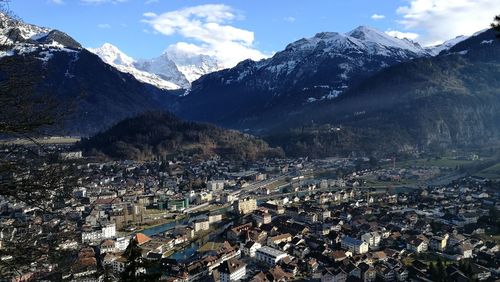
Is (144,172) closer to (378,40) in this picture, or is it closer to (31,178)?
(31,178)

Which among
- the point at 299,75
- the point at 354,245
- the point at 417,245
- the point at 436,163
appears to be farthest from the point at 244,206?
the point at 299,75

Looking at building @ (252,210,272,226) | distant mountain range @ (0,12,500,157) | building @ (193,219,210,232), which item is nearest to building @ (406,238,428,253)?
building @ (252,210,272,226)

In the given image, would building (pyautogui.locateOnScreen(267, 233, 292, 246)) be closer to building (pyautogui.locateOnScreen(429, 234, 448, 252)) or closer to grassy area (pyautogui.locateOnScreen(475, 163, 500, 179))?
building (pyautogui.locateOnScreen(429, 234, 448, 252))

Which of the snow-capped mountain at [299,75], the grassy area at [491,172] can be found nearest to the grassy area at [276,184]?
the grassy area at [491,172]

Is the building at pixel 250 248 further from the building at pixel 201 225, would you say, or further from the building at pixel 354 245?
the building at pixel 201 225

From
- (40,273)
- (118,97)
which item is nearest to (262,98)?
(118,97)
